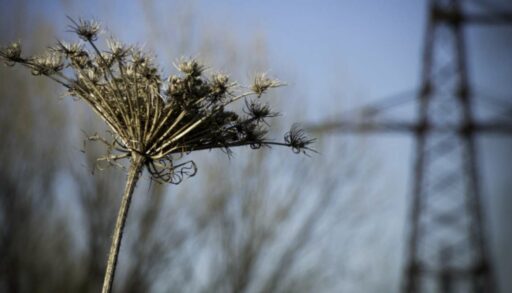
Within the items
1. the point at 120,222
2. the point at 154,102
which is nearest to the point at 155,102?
the point at 154,102

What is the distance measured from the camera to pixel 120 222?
225 centimetres

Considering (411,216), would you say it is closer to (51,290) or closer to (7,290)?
(51,290)

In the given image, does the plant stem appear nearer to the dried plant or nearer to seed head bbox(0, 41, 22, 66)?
the dried plant

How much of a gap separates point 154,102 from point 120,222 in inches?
24.1

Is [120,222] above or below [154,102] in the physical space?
below

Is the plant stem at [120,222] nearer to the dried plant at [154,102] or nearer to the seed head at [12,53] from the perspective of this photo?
the dried plant at [154,102]

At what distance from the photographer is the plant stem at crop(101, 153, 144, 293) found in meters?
2.14

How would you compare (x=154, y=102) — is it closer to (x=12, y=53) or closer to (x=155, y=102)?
(x=155, y=102)

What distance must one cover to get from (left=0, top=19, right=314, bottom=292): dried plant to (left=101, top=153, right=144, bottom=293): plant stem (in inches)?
0.6

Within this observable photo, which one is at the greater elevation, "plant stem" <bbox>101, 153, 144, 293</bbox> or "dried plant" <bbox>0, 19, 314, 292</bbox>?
"dried plant" <bbox>0, 19, 314, 292</bbox>

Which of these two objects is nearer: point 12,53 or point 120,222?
point 120,222

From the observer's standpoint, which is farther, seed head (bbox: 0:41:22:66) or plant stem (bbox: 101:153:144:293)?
seed head (bbox: 0:41:22:66)

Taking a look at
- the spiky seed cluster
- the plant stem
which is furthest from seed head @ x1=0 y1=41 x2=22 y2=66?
the plant stem

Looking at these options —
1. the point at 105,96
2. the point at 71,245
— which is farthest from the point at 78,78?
the point at 71,245
